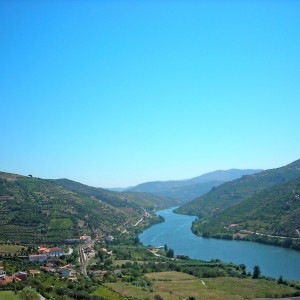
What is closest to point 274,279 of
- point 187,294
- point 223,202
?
point 187,294

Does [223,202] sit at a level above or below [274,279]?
above

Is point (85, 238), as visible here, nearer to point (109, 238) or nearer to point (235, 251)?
point (109, 238)

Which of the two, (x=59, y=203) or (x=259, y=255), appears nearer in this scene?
(x=259, y=255)

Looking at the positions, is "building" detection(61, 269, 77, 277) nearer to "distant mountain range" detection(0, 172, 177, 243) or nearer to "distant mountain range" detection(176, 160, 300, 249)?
"distant mountain range" detection(0, 172, 177, 243)

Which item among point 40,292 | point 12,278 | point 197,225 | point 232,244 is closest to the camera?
point 40,292

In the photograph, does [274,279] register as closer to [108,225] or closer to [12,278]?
[12,278]

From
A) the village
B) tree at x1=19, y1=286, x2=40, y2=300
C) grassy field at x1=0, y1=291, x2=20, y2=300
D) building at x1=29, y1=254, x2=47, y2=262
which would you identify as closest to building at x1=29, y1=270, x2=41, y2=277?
the village

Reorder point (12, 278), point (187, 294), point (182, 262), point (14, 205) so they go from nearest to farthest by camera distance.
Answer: point (12, 278) → point (187, 294) → point (182, 262) → point (14, 205)

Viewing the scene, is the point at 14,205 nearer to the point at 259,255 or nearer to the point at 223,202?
the point at 259,255
